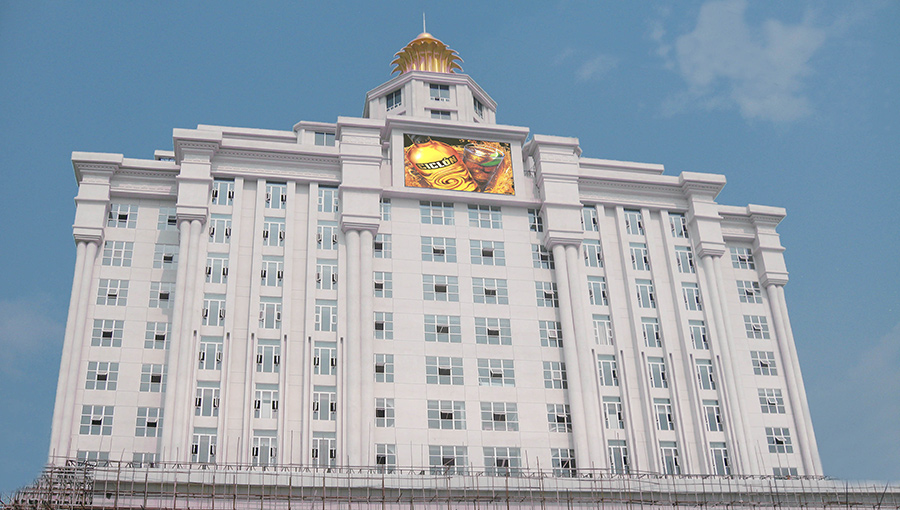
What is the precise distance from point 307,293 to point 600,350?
16.1 meters

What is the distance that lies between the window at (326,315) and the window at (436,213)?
7531mm

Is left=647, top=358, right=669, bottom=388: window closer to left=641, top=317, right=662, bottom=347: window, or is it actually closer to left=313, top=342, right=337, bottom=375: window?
left=641, top=317, right=662, bottom=347: window

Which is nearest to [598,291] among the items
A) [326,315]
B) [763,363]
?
[763,363]

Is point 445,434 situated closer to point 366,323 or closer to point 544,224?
point 366,323

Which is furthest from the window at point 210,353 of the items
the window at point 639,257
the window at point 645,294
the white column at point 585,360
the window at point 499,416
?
the window at point 639,257

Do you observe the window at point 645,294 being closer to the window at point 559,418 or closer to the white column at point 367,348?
the window at point 559,418

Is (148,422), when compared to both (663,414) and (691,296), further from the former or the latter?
(691,296)

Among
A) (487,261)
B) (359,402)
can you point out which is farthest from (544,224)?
(359,402)

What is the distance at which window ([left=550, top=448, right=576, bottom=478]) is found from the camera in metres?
45.8

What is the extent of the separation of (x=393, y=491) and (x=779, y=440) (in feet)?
78.1

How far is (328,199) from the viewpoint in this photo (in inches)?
2028

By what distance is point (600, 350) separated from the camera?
1984 inches

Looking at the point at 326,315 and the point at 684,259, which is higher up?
the point at 684,259

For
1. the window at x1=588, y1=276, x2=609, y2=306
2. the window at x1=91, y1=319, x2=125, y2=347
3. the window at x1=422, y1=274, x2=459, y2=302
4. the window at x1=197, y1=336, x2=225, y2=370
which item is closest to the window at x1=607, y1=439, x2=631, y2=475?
the window at x1=588, y1=276, x2=609, y2=306
